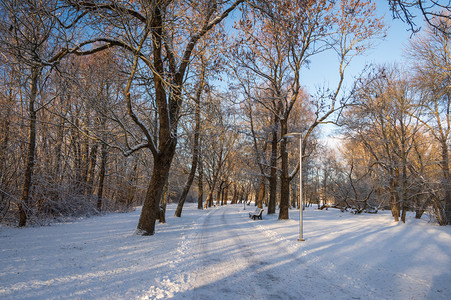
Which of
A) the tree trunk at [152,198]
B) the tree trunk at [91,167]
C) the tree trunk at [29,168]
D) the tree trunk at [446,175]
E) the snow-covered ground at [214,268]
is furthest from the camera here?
the tree trunk at [91,167]

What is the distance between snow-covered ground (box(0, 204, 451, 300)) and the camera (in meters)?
4.44

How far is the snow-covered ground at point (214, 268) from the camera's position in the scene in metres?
4.44

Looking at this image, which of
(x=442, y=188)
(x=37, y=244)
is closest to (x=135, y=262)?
(x=37, y=244)

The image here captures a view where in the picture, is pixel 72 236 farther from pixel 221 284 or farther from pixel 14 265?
pixel 221 284

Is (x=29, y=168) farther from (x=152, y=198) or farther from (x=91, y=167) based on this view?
(x=91, y=167)

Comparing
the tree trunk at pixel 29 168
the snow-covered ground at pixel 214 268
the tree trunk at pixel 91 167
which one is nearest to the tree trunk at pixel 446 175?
the snow-covered ground at pixel 214 268

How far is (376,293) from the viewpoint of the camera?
15.9 feet

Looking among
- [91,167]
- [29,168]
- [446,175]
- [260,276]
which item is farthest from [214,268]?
[91,167]

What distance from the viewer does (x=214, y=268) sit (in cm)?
584

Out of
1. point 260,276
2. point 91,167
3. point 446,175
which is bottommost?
point 260,276

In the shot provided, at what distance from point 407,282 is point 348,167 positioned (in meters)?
22.8

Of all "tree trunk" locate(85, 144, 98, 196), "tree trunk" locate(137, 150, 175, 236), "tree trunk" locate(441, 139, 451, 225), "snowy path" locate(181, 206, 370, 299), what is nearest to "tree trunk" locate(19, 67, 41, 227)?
"tree trunk" locate(137, 150, 175, 236)

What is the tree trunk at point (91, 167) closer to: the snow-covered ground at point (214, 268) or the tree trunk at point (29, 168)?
the tree trunk at point (29, 168)

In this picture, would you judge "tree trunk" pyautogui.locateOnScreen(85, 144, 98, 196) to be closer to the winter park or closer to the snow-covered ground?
the winter park
